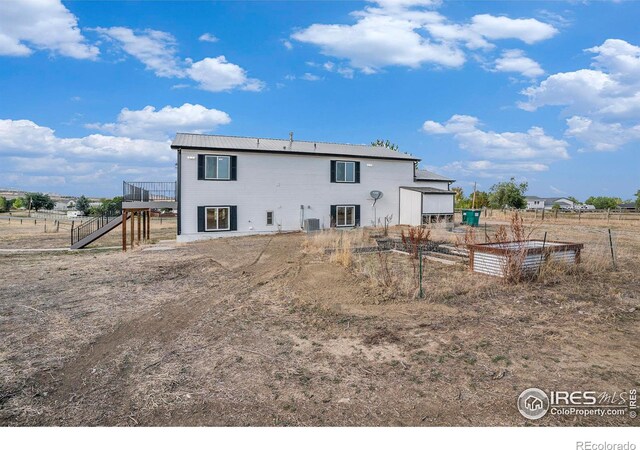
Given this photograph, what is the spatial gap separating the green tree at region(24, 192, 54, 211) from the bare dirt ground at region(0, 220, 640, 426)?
82.8 metres

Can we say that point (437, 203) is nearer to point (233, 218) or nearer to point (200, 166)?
point (233, 218)

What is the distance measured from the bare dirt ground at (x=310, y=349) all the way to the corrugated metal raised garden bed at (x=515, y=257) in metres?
0.43

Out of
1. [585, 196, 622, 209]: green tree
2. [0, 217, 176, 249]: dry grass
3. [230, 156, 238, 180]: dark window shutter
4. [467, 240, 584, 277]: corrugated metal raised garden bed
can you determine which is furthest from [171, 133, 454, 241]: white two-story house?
[585, 196, 622, 209]: green tree

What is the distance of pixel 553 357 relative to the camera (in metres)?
4.60

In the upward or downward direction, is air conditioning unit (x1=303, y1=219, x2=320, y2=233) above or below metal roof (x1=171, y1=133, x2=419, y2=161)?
below

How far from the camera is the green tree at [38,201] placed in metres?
75.6

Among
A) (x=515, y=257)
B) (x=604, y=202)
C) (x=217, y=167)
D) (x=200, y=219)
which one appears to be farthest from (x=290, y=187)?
(x=604, y=202)

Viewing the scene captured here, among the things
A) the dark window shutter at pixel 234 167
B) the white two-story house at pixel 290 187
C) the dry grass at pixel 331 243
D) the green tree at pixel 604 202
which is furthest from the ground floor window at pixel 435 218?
the green tree at pixel 604 202

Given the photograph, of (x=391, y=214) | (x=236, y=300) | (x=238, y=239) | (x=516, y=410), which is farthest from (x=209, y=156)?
(x=516, y=410)

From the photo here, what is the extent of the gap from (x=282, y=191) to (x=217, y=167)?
152 inches

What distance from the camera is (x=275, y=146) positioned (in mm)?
22609

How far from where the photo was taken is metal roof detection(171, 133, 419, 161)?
66.3 ft

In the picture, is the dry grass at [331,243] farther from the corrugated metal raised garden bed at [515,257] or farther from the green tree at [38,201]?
the green tree at [38,201]

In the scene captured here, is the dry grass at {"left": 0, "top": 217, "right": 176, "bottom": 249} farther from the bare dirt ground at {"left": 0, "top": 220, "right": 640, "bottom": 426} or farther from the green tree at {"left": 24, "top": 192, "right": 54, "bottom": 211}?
the green tree at {"left": 24, "top": 192, "right": 54, "bottom": 211}
